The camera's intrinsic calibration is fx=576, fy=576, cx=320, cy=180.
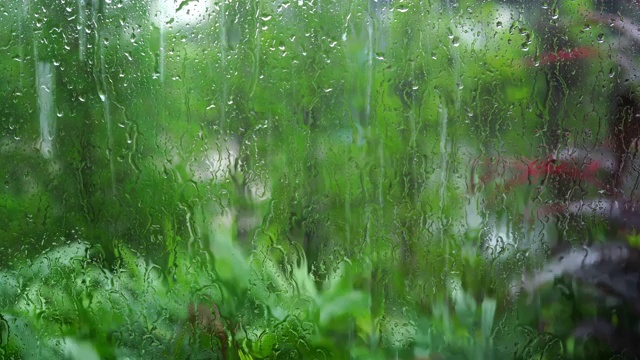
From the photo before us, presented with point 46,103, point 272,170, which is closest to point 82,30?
point 46,103

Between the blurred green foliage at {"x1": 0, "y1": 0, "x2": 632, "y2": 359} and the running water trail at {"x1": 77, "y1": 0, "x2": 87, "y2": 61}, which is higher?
the running water trail at {"x1": 77, "y1": 0, "x2": 87, "y2": 61}

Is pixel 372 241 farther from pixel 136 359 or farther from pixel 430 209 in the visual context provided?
pixel 136 359

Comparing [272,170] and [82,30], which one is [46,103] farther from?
[272,170]

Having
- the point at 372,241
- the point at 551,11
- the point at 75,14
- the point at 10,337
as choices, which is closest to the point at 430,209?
the point at 372,241

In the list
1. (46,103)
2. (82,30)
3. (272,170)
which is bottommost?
(272,170)

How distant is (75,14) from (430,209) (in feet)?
3.01

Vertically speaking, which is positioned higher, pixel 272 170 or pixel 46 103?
pixel 46 103

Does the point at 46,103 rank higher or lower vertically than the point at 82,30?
lower

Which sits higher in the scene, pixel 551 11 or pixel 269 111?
pixel 551 11

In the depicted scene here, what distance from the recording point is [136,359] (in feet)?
4.44

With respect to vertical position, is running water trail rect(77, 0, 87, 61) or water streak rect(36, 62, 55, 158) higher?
running water trail rect(77, 0, 87, 61)

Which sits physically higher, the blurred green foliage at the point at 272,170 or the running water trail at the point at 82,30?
the running water trail at the point at 82,30

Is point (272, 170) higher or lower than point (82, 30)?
lower

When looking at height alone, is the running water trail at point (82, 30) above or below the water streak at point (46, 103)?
above
